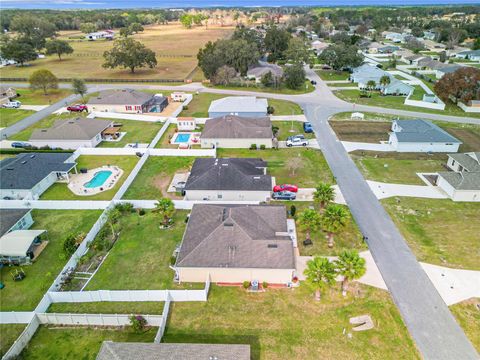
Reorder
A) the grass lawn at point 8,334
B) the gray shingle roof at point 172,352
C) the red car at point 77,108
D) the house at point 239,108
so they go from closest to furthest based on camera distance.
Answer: the gray shingle roof at point 172,352 < the grass lawn at point 8,334 < the house at point 239,108 < the red car at point 77,108

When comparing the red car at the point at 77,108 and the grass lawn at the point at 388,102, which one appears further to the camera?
the red car at the point at 77,108

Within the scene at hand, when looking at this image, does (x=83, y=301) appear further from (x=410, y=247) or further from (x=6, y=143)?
(x=6, y=143)

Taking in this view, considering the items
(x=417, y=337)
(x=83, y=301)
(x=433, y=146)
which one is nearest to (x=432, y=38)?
(x=433, y=146)

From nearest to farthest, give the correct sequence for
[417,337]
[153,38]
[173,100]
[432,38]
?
[417,337] < [173,100] < [432,38] < [153,38]

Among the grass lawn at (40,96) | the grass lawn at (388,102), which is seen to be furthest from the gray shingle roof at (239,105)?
the grass lawn at (40,96)

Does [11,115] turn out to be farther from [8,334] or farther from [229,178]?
[8,334]

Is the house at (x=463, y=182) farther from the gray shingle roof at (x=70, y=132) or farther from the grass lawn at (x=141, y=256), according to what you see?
the gray shingle roof at (x=70, y=132)
